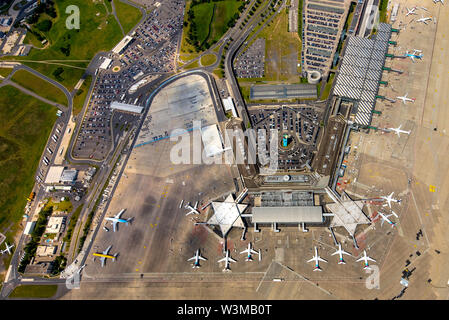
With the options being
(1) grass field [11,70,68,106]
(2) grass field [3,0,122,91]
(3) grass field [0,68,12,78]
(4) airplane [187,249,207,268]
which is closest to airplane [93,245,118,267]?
(4) airplane [187,249,207,268]

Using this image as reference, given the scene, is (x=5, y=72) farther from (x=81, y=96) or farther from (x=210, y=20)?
(x=210, y=20)

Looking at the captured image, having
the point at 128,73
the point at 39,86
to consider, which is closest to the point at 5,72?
the point at 39,86

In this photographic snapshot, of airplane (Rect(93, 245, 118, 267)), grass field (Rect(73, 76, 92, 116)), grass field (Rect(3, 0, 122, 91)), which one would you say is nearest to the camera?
airplane (Rect(93, 245, 118, 267))

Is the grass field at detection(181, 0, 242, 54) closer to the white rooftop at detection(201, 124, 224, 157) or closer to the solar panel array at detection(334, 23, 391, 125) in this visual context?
the white rooftop at detection(201, 124, 224, 157)

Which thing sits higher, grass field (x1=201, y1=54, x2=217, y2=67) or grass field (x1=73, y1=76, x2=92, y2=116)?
grass field (x1=201, y1=54, x2=217, y2=67)

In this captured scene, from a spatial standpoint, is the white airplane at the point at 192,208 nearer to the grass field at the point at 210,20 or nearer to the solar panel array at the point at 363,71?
the solar panel array at the point at 363,71
